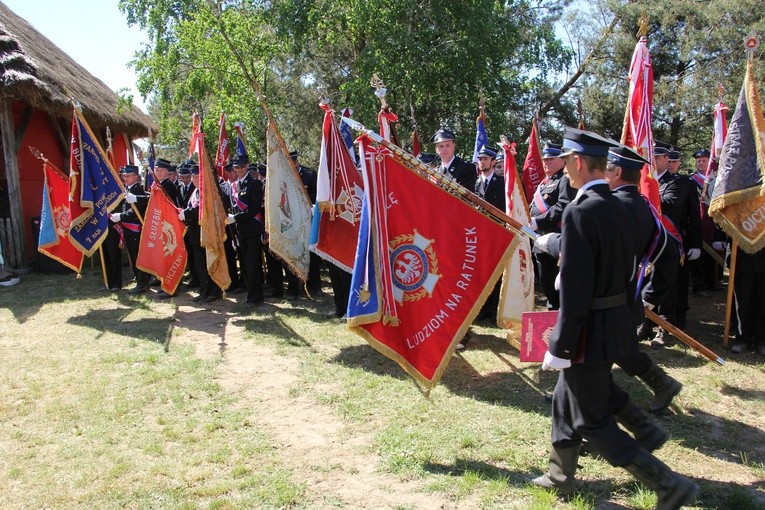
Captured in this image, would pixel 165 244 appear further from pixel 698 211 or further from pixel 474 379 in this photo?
pixel 698 211

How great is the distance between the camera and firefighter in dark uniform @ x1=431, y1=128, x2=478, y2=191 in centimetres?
650

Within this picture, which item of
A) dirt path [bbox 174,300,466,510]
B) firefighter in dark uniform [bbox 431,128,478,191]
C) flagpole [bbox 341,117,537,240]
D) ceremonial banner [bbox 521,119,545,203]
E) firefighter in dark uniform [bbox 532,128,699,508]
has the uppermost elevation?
ceremonial banner [bbox 521,119,545,203]

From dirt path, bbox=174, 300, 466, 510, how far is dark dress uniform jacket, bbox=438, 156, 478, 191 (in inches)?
109

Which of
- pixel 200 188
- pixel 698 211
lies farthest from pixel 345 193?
pixel 698 211

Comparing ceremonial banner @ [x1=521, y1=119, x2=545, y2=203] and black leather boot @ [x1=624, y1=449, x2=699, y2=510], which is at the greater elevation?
ceremonial banner @ [x1=521, y1=119, x2=545, y2=203]

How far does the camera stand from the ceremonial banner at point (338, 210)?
6.42 m

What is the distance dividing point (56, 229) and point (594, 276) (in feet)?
30.0

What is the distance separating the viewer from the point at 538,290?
30.9 ft

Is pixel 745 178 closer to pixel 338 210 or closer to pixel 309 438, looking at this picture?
pixel 338 210

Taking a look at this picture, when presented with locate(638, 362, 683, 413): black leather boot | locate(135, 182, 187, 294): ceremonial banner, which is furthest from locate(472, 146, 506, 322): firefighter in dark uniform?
locate(135, 182, 187, 294): ceremonial banner

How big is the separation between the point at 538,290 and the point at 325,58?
985 cm

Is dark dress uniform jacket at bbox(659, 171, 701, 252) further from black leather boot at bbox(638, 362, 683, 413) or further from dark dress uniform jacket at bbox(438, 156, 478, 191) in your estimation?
black leather boot at bbox(638, 362, 683, 413)

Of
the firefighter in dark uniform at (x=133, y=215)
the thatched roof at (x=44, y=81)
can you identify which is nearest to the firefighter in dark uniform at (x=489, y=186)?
the firefighter in dark uniform at (x=133, y=215)

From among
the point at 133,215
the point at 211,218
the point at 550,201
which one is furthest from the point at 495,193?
the point at 133,215
